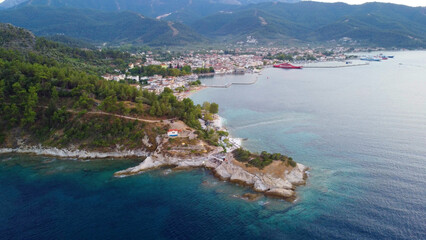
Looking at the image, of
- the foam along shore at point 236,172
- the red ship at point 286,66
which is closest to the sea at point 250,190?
the foam along shore at point 236,172

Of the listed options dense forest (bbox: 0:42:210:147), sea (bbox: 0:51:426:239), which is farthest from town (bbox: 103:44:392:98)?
sea (bbox: 0:51:426:239)

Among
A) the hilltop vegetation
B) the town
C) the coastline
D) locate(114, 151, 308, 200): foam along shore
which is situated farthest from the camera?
the town

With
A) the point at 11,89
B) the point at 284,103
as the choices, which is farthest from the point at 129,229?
the point at 284,103

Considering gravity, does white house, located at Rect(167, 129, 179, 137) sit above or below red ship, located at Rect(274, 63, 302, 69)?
below

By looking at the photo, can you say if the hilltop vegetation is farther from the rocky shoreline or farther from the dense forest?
the rocky shoreline

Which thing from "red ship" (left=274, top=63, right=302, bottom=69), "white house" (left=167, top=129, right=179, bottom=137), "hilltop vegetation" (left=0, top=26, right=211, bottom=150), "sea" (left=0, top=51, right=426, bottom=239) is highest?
"red ship" (left=274, top=63, right=302, bottom=69)

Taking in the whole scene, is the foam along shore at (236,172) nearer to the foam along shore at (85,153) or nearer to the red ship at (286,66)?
the foam along shore at (85,153)

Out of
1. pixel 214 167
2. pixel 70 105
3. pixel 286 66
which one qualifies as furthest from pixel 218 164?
pixel 286 66
